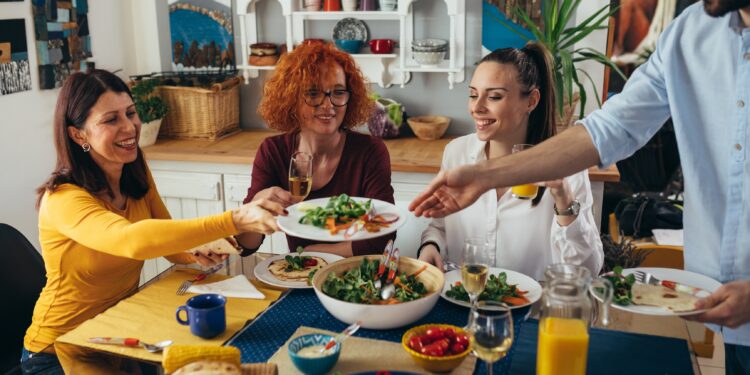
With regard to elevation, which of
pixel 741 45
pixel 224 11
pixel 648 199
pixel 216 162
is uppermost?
pixel 224 11

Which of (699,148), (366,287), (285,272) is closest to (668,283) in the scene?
(699,148)

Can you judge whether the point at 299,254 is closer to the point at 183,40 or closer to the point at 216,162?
the point at 216,162

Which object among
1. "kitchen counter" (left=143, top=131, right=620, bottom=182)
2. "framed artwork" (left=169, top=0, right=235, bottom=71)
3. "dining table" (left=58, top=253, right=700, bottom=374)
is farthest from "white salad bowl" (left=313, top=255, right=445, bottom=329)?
"framed artwork" (left=169, top=0, right=235, bottom=71)

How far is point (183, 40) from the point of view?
13.2 feet

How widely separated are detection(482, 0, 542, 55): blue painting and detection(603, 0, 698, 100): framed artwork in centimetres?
40

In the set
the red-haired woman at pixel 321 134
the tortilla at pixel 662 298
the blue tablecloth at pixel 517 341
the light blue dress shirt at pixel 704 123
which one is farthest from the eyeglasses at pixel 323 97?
the tortilla at pixel 662 298

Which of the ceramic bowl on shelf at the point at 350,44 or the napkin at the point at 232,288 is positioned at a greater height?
the ceramic bowl on shelf at the point at 350,44

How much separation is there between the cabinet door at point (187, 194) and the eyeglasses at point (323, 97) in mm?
1185

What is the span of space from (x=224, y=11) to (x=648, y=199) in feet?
7.98

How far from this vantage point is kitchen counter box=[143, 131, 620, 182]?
3217 millimetres

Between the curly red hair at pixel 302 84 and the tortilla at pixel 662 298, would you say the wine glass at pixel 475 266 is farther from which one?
the curly red hair at pixel 302 84

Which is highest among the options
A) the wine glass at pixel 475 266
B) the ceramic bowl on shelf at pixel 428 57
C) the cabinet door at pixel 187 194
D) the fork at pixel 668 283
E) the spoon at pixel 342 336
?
the ceramic bowl on shelf at pixel 428 57

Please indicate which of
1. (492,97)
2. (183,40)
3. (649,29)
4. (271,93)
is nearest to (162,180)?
(183,40)

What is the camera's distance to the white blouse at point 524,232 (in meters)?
2.11
